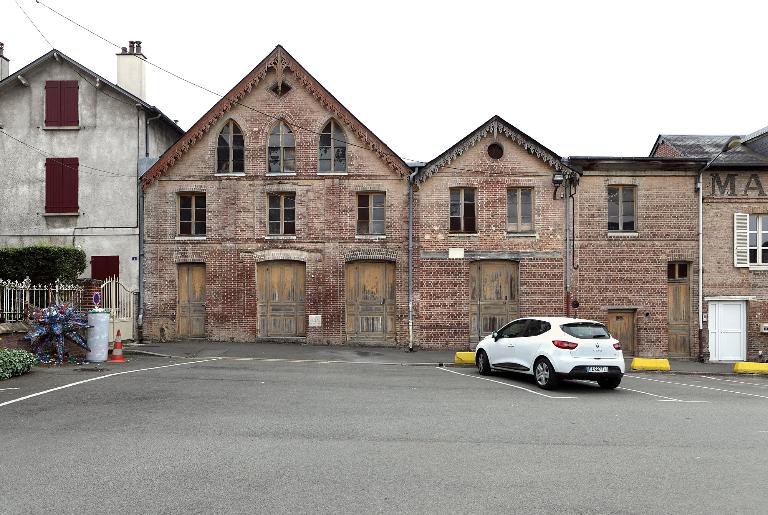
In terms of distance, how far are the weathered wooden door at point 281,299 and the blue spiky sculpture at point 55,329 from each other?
7038mm

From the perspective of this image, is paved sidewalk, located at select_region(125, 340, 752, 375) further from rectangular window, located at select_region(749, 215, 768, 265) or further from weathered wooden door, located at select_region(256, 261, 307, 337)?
rectangular window, located at select_region(749, 215, 768, 265)

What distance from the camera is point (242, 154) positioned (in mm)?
23062

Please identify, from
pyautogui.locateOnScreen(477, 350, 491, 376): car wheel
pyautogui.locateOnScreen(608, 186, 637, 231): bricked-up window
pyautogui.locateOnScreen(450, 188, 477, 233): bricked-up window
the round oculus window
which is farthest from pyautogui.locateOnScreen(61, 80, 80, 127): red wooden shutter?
pyautogui.locateOnScreen(608, 186, 637, 231): bricked-up window

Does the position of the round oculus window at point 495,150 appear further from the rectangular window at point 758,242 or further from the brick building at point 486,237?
the rectangular window at point 758,242

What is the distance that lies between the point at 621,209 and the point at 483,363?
10125 millimetres

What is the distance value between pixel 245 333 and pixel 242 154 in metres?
6.30

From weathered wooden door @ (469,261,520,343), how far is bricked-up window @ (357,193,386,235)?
3581 millimetres

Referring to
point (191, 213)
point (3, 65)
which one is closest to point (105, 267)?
point (191, 213)

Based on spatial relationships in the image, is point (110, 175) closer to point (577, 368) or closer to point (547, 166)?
point (547, 166)

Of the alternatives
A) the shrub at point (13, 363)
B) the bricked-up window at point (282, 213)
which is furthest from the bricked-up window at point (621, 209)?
the shrub at point (13, 363)

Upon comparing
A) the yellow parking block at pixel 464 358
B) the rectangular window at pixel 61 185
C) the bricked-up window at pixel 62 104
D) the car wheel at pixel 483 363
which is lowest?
the yellow parking block at pixel 464 358

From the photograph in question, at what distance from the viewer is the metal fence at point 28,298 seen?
16.8 meters

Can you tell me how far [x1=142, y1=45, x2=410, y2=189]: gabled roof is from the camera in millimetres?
22594

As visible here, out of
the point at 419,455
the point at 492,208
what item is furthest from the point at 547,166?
the point at 419,455
